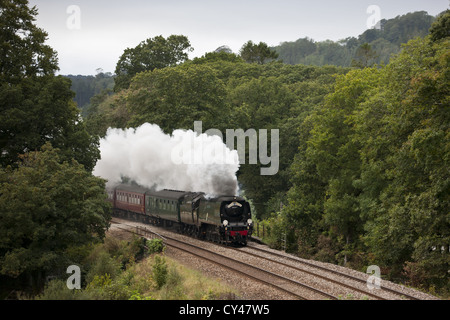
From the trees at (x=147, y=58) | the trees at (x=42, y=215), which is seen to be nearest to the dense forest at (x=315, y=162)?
the trees at (x=42, y=215)

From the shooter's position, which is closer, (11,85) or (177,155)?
(11,85)

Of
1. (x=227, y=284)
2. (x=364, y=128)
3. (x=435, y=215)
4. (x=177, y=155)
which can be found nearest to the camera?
(x=227, y=284)

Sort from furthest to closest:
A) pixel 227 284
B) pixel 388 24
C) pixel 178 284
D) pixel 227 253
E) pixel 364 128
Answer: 1. pixel 388 24
2. pixel 364 128
3. pixel 227 253
4. pixel 227 284
5. pixel 178 284

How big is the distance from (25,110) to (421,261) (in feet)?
73.9

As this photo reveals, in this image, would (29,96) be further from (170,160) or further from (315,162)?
(315,162)

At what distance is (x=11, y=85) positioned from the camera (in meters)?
28.0

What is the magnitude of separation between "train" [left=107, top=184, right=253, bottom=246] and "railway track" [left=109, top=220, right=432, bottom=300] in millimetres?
1239

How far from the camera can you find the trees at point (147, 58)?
76.1 metres

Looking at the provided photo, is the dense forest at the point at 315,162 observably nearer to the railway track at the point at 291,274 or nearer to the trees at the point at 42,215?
the trees at the point at 42,215

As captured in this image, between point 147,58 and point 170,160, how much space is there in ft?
142

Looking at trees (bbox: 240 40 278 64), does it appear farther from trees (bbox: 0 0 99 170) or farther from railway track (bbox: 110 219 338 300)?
railway track (bbox: 110 219 338 300)

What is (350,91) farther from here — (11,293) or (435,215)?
(11,293)

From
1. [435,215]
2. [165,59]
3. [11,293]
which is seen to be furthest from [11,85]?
[165,59]

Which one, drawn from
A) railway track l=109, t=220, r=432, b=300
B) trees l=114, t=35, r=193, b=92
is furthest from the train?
trees l=114, t=35, r=193, b=92
